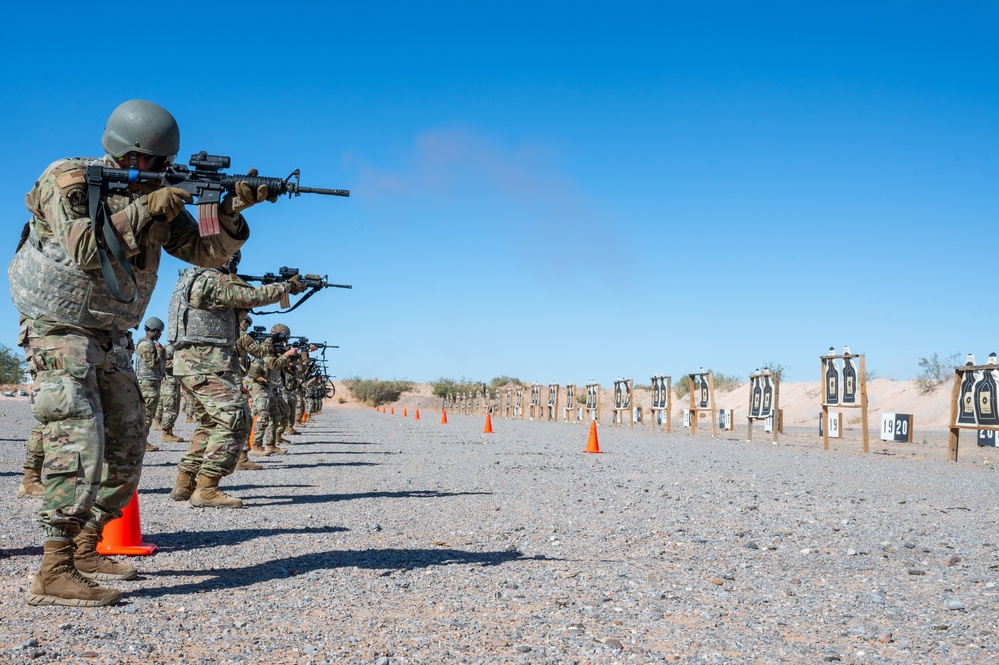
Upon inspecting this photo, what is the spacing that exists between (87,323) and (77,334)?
0.07 m

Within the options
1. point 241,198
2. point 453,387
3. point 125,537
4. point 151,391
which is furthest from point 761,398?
point 453,387

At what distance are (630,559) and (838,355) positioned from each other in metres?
15.8

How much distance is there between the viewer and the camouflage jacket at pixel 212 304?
291 inches

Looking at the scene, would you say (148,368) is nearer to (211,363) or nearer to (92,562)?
(211,363)

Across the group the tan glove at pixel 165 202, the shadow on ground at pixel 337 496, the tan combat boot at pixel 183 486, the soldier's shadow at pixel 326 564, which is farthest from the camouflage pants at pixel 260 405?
the tan glove at pixel 165 202

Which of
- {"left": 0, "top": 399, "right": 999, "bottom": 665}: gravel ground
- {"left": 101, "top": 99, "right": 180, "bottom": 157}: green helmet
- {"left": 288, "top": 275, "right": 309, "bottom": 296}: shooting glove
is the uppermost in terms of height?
{"left": 101, "top": 99, "right": 180, "bottom": 157}: green helmet

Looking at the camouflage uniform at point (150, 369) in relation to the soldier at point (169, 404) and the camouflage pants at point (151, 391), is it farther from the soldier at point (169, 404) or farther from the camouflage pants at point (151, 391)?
the soldier at point (169, 404)

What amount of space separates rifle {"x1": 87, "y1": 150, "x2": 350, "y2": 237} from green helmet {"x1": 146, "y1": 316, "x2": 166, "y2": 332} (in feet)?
42.3

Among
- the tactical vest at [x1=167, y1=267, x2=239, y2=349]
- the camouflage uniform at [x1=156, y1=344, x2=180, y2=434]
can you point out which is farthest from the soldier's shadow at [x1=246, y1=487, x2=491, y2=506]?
the camouflage uniform at [x1=156, y1=344, x2=180, y2=434]

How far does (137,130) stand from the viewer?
424 centimetres

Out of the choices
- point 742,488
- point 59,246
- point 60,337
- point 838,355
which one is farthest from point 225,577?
point 838,355

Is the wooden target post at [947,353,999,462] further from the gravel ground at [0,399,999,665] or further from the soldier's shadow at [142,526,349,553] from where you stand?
the soldier's shadow at [142,526,349,553]

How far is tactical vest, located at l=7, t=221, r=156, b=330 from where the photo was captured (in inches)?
157

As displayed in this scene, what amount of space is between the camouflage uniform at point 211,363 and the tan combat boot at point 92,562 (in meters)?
2.98
